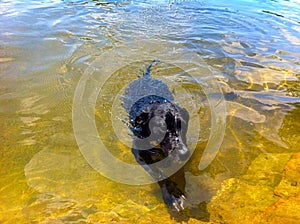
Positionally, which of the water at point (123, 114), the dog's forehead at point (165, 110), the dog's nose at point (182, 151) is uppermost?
the dog's forehead at point (165, 110)

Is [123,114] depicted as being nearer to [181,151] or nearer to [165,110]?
[165,110]

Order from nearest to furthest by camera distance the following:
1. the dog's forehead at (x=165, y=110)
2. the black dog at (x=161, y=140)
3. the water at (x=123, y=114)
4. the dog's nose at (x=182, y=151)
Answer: the water at (x=123, y=114) → the black dog at (x=161, y=140) → the dog's nose at (x=182, y=151) → the dog's forehead at (x=165, y=110)

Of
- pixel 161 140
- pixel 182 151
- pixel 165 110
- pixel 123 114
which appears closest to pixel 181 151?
pixel 182 151

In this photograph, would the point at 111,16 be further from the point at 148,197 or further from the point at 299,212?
the point at 299,212

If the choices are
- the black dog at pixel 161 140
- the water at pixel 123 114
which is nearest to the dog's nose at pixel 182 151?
the black dog at pixel 161 140

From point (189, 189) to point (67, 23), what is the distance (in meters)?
6.96

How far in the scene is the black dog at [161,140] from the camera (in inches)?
124

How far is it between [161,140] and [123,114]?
125 centimetres

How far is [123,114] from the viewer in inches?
177

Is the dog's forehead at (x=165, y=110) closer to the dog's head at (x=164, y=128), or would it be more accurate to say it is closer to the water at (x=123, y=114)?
the dog's head at (x=164, y=128)

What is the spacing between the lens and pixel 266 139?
3949mm

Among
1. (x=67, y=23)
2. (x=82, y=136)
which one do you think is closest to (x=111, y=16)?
(x=67, y=23)

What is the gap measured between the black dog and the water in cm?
14

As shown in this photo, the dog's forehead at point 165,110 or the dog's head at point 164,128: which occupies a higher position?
the dog's forehead at point 165,110
